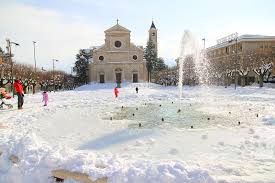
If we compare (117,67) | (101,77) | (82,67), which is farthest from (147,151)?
(82,67)

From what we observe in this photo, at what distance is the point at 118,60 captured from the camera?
216 ft

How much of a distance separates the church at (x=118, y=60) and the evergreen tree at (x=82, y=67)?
7.69 metres

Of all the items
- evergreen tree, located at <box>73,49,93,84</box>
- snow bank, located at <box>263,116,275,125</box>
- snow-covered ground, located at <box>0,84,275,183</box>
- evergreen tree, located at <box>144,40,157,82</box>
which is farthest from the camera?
evergreen tree, located at <box>144,40,157,82</box>

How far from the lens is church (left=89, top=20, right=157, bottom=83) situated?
6488 centimetres

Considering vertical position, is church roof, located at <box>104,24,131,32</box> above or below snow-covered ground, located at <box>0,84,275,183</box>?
above

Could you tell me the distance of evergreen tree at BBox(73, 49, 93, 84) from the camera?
73750mm

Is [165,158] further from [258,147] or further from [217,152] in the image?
[258,147]

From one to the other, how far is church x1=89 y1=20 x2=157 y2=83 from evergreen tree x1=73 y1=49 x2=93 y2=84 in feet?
25.2

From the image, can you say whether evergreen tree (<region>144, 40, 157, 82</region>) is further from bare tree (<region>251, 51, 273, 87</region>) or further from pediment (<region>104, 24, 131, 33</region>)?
bare tree (<region>251, 51, 273, 87</region>)

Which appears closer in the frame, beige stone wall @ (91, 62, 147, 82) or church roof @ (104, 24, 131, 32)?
beige stone wall @ (91, 62, 147, 82)

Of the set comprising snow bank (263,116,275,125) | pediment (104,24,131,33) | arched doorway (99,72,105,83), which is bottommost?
snow bank (263,116,275,125)

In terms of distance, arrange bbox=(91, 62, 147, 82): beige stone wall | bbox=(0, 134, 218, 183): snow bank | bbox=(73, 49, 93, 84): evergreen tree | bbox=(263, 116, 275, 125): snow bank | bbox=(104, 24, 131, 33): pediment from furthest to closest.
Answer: bbox=(73, 49, 93, 84): evergreen tree
bbox=(104, 24, 131, 33): pediment
bbox=(91, 62, 147, 82): beige stone wall
bbox=(263, 116, 275, 125): snow bank
bbox=(0, 134, 218, 183): snow bank

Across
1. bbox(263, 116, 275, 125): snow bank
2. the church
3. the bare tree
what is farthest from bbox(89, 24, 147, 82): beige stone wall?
bbox(263, 116, 275, 125): snow bank

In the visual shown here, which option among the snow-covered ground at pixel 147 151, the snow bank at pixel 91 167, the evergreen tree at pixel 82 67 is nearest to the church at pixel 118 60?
the evergreen tree at pixel 82 67
